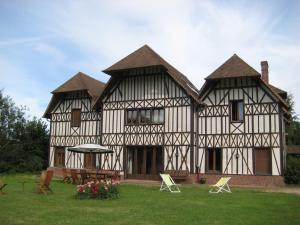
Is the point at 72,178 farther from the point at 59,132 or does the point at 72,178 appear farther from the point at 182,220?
the point at 182,220

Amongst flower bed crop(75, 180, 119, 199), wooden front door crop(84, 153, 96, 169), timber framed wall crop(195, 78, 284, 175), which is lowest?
flower bed crop(75, 180, 119, 199)

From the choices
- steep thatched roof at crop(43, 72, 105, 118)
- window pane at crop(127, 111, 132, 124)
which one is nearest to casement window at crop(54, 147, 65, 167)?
steep thatched roof at crop(43, 72, 105, 118)

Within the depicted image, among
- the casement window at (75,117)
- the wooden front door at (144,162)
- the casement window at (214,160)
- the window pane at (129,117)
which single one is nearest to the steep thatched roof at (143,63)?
the window pane at (129,117)

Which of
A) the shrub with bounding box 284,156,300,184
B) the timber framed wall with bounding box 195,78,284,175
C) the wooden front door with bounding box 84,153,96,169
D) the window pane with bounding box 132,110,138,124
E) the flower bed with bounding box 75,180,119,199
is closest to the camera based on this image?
the flower bed with bounding box 75,180,119,199

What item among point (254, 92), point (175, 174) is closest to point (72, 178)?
point (175, 174)

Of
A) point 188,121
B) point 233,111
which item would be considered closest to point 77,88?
point 188,121

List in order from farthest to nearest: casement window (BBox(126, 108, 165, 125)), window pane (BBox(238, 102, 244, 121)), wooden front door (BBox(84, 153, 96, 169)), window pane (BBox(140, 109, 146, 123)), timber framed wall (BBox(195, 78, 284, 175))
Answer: wooden front door (BBox(84, 153, 96, 169)), window pane (BBox(140, 109, 146, 123)), casement window (BBox(126, 108, 165, 125)), window pane (BBox(238, 102, 244, 121)), timber framed wall (BBox(195, 78, 284, 175))

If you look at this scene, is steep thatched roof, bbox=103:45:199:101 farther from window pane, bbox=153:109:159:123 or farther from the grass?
the grass

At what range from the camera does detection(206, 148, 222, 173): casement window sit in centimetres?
2170

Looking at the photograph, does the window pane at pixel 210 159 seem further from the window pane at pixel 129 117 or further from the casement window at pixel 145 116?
the window pane at pixel 129 117

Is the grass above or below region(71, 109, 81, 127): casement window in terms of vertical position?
below

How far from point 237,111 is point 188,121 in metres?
2.82

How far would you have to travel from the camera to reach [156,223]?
8.11m

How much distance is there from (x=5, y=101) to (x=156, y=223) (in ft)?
76.1
